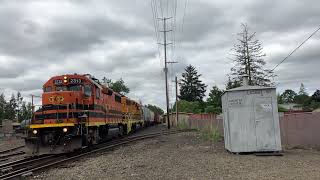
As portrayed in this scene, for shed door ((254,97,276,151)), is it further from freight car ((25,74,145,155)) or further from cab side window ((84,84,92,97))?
cab side window ((84,84,92,97))

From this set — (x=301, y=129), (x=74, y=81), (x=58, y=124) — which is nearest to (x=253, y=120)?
(x=301, y=129)

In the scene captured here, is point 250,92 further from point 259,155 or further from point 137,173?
point 137,173

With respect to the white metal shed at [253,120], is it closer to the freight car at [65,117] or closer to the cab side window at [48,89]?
the freight car at [65,117]

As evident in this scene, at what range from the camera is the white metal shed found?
1499cm

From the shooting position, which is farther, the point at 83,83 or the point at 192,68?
the point at 192,68

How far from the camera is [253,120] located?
599 inches

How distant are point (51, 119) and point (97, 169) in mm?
5757

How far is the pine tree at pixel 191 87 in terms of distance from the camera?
132m

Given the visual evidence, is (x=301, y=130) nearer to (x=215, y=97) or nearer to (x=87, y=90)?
(x=87, y=90)

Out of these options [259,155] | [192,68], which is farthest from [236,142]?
[192,68]

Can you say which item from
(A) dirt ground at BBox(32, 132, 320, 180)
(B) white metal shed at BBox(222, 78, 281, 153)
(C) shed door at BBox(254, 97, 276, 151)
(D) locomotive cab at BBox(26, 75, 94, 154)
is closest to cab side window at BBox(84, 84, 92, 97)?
→ (D) locomotive cab at BBox(26, 75, 94, 154)

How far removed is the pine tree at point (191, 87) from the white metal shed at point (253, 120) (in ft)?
379

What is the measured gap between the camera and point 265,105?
1517cm

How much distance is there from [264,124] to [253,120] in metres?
0.42
